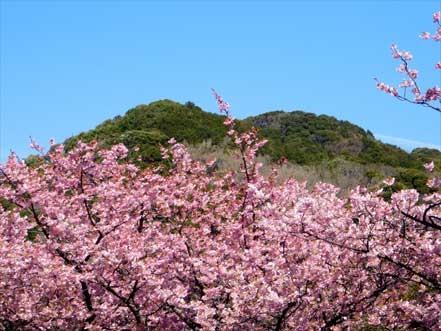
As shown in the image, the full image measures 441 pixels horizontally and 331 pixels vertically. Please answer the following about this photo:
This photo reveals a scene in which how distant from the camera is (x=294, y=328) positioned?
773cm

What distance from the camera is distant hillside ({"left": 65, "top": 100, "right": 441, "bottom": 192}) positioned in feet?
173

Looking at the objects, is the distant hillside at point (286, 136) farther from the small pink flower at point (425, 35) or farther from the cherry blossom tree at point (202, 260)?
the small pink flower at point (425, 35)

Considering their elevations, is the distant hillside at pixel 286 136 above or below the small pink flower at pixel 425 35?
above

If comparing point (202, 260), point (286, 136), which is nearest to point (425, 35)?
point (202, 260)

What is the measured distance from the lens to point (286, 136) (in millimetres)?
81875

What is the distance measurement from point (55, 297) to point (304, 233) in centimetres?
426

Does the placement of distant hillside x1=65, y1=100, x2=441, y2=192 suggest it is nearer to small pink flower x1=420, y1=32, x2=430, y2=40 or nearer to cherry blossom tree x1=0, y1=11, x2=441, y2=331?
cherry blossom tree x1=0, y1=11, x2=441, y2=331

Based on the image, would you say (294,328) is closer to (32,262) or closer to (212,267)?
(212,267)

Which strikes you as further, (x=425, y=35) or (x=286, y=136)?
(x=286, y=136)

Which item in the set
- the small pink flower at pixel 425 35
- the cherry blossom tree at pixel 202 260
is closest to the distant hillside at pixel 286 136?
the cherry blossom tree at pixel 202 260

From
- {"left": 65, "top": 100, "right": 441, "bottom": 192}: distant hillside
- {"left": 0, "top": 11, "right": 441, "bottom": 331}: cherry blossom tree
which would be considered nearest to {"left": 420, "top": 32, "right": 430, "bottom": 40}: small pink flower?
{"left": 0, "top": 11, "right": 441, "bottom": 331}: cherry blossom tree

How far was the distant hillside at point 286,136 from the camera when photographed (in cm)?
5259

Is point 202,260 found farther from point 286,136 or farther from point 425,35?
point 286,136

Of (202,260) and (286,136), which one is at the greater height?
(286,136)
